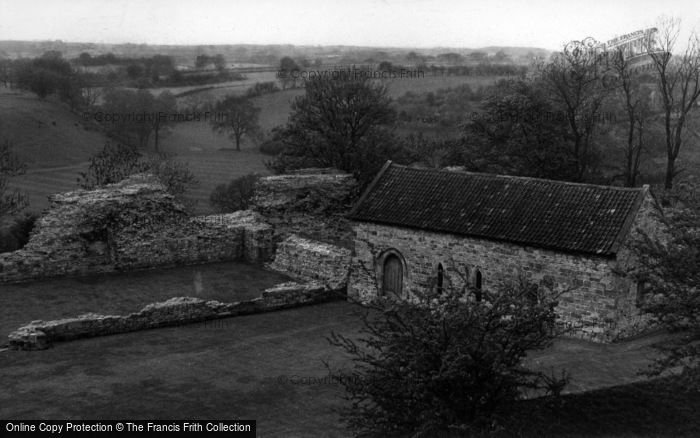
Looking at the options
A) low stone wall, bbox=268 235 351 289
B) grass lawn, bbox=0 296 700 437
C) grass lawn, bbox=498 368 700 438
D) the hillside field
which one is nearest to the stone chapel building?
low stone wall, bbox=268 235 351 289

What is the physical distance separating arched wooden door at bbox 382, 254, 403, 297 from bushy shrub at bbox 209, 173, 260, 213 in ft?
60.5

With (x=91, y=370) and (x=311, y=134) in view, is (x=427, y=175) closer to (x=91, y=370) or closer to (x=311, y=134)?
(x=91, y=370)

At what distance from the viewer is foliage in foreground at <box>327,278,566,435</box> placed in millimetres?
13086

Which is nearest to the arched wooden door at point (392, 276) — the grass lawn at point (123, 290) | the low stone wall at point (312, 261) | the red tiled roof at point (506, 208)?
the red tiled roof at point (506, 208)

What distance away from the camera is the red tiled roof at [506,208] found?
21.9 m

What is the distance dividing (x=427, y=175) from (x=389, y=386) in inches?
549

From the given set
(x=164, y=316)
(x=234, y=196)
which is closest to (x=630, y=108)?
(x=234, y=196)

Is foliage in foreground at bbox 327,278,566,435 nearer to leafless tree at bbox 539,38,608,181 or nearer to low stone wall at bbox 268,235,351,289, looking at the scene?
low stone wall at bbox 268,235,351,289

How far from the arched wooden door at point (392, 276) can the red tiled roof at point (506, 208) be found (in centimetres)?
131

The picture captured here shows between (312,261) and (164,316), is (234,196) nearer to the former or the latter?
(312,261)

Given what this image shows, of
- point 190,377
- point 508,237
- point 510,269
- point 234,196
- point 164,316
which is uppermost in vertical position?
point 508,237

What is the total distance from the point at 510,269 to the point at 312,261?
7691mm

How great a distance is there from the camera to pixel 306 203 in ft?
102

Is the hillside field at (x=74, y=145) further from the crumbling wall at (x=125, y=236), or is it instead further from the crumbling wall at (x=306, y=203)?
the crumbling wall at (x=125, y=236)
